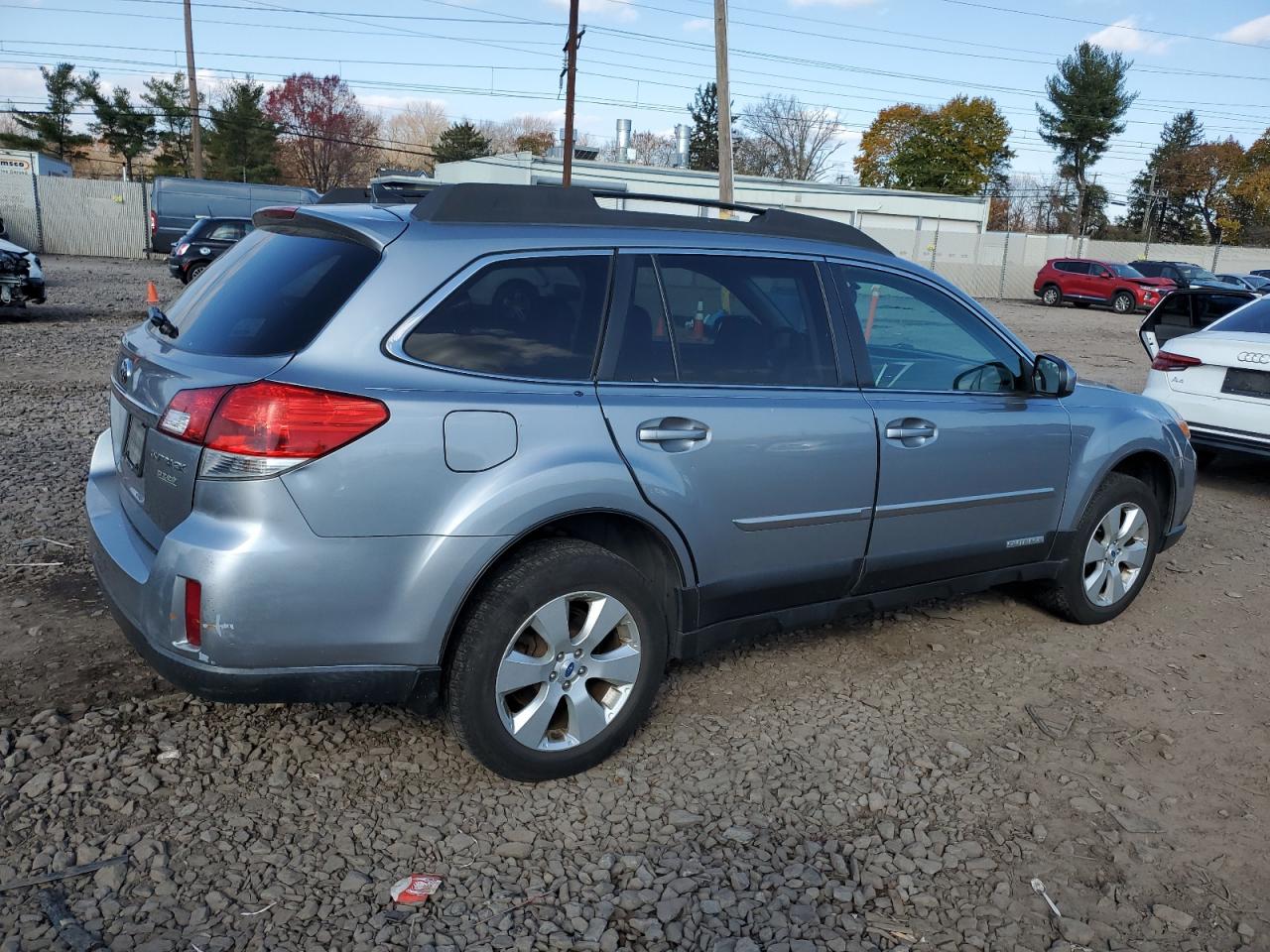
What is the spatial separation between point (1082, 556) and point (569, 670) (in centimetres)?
275

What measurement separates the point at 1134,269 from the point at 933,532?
115 feet

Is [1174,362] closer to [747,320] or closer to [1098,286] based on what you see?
[747,320]

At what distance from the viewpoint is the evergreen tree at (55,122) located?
58250 millimetres

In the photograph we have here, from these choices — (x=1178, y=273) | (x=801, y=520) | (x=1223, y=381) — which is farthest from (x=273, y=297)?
(x=1178, y=273)

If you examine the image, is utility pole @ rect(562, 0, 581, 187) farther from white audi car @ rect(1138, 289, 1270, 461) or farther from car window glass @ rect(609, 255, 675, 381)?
car window glass @ rect(609, 255, 675, 381)

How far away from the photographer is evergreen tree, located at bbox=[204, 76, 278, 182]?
57.8 m

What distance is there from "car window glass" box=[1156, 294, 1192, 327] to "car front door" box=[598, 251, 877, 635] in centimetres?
711

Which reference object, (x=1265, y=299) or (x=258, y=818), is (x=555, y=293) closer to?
(x=258, y=818)

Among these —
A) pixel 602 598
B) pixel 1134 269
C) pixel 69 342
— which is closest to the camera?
pixel 602 598

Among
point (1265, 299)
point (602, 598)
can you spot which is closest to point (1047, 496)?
point (602, 598)

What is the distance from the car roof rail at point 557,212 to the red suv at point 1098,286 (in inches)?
1290

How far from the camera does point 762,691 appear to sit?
4055 mm

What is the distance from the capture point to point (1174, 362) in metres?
7.76

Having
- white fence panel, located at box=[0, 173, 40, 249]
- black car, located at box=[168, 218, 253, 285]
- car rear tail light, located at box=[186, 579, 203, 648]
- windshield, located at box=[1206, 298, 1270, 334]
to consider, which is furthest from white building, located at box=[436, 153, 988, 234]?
car rear tail light, located at box=[186, 579, 203, 648]
